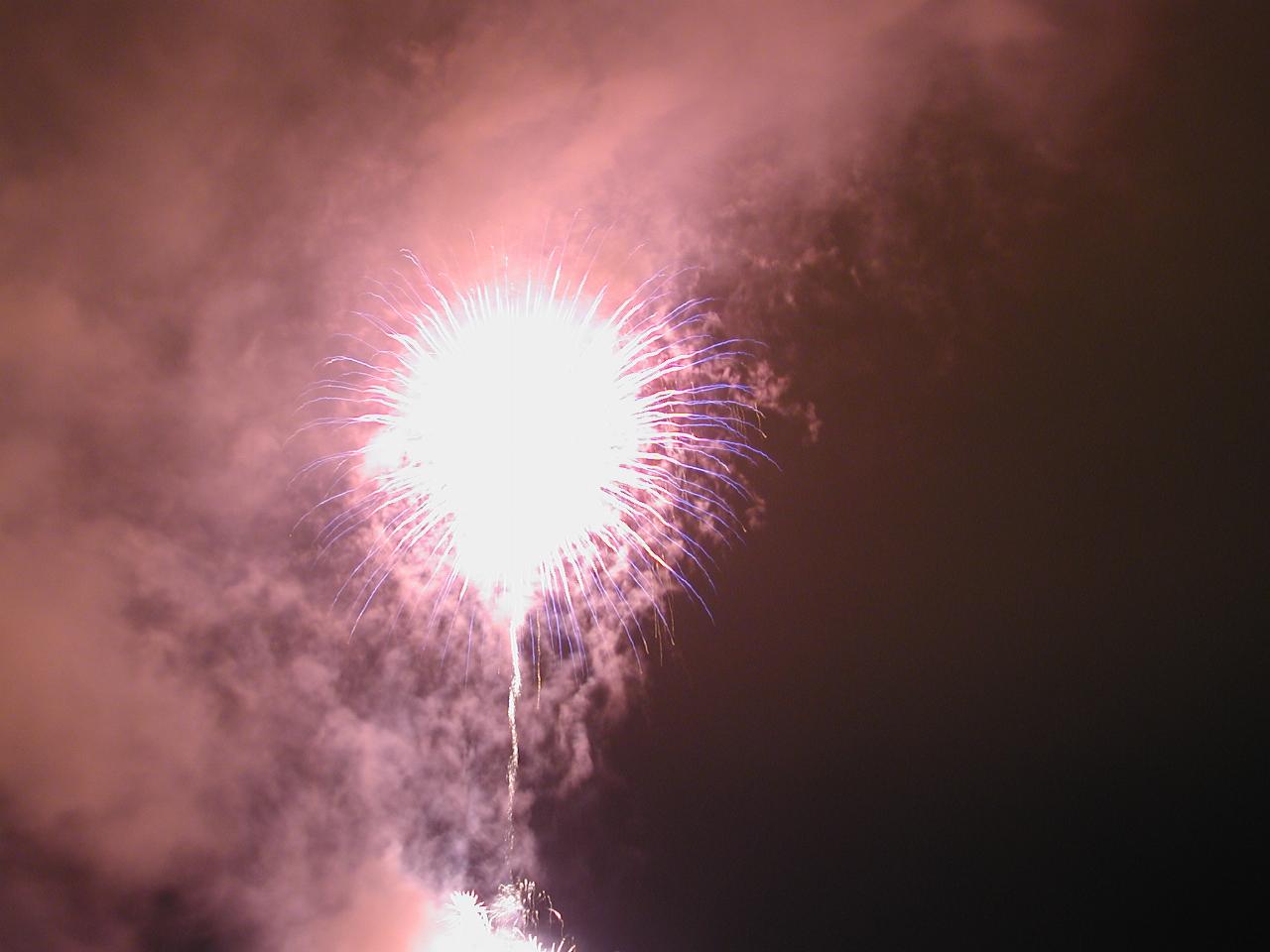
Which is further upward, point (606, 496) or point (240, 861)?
point (606, 496)

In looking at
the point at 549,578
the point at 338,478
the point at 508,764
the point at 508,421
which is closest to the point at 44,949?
the point at 508,764

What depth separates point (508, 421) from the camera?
28.8 feet

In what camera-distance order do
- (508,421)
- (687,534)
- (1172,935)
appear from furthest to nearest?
(1172,935) < (687,534) < (508,421)

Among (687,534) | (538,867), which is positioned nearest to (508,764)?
(538,867)

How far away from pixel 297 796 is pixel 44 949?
4362 millimetres

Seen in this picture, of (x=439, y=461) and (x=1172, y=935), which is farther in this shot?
(x=1172, y=935)

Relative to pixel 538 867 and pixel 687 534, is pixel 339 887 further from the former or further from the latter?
pixel 687 534

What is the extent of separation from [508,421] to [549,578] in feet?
7.35

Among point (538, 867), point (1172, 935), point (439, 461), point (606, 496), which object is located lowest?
point (1172, 935)

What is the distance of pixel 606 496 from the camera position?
9.37m

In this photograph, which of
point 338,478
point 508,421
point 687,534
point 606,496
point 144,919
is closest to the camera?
point 508,421

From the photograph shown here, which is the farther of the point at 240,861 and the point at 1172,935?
the point at 1172,935

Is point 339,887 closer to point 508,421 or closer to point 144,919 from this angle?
point 144,919

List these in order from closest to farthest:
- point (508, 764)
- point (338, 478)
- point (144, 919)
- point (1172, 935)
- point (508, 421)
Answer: point (508, 421) → point (338, 478) → point (508, 764) → point (144, 919) → point (1172, 935)
